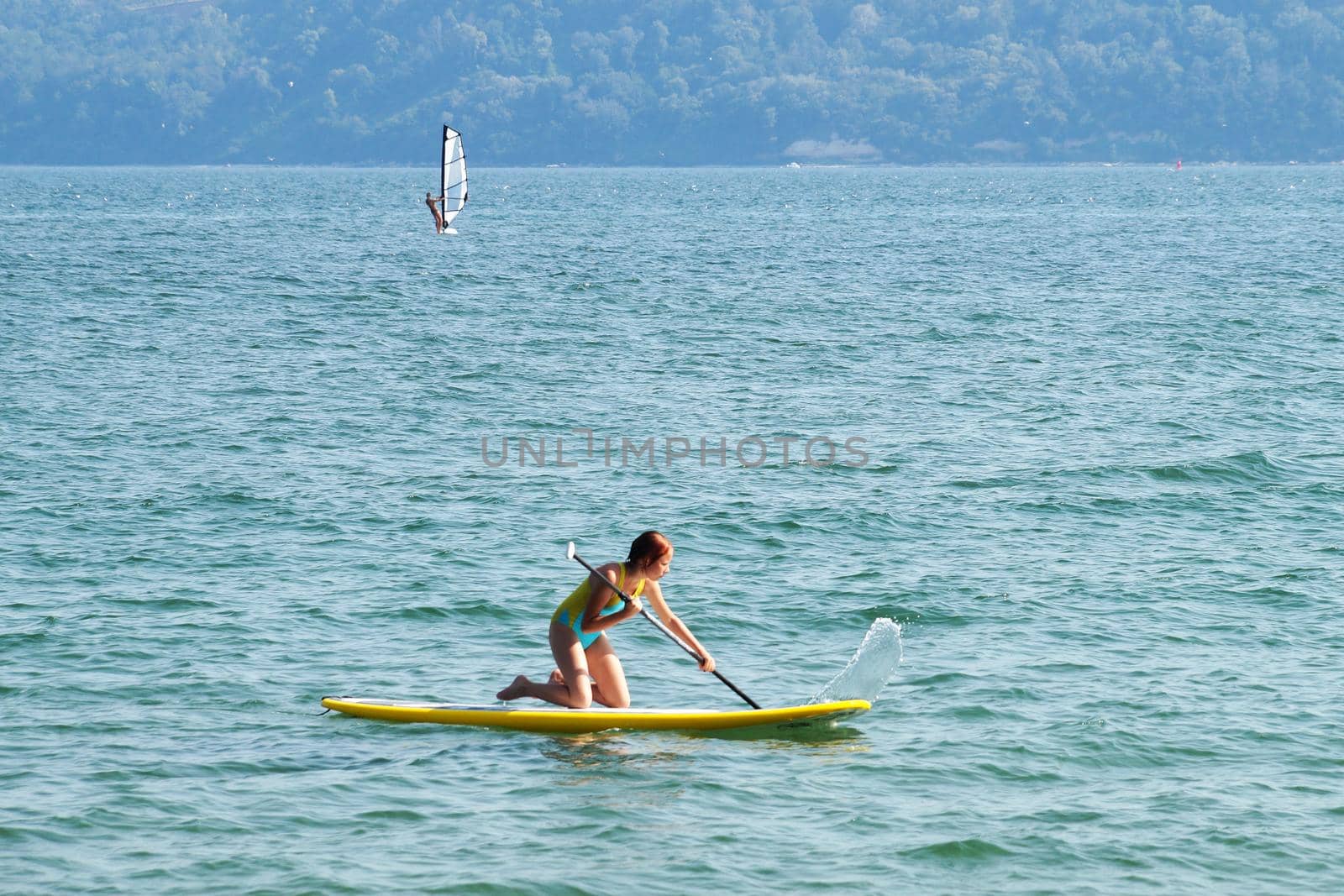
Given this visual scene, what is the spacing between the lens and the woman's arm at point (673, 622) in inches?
559

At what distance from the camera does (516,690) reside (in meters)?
15.2

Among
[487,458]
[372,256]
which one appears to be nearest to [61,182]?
[372,256]

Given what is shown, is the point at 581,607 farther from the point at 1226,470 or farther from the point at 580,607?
the point at 1226,470

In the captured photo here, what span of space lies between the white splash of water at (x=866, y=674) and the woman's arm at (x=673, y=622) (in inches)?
74.1

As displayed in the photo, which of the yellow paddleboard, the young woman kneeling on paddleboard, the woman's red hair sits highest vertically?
the woman's red hair

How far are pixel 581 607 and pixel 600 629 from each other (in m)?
0.27

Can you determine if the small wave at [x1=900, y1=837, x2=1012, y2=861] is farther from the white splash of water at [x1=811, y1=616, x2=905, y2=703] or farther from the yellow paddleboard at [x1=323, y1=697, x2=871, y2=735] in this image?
the white splash of water at [x1=811, y1=616, x2=905, y2=703]

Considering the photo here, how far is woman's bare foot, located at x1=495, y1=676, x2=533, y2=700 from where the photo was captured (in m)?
15.1

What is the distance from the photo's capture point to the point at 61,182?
187 meters

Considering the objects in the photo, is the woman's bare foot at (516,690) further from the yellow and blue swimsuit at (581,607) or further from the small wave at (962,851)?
the small wave at (962,851)

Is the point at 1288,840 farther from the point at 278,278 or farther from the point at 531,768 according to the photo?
the point at 278,278

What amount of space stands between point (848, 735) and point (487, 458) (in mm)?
14089

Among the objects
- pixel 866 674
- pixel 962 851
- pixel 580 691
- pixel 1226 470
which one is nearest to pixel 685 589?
pixel 866 674

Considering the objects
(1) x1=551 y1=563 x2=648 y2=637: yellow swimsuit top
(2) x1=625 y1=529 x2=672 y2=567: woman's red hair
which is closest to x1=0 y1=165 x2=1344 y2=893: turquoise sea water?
(1) x1=551 y1=563 x2=648 y2=637: yellow swimsuit top
